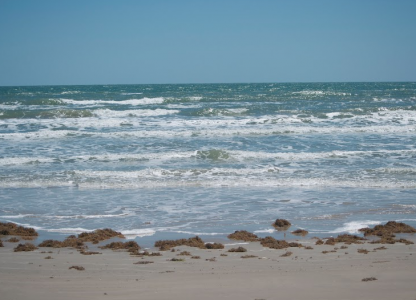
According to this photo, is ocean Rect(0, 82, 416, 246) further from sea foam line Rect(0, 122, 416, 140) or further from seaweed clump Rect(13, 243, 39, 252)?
seaweed clump Rect(13, 243, 39, 252)

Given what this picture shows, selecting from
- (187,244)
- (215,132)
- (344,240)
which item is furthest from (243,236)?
(215,132)

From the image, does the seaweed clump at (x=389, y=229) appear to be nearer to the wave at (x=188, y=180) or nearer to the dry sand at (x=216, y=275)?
the dry sand at (x=216, y=275)

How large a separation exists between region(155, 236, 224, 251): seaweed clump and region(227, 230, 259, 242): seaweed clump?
527 mm

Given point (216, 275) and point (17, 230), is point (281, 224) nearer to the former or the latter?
point (216, 275)

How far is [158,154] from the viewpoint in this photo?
1650 cm

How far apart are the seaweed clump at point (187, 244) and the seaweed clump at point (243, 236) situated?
20.8 inches

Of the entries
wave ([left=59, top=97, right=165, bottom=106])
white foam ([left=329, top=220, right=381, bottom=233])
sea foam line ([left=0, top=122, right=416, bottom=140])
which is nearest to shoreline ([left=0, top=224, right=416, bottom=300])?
white foam ([left=329, top=220, right=381, bottom=233])

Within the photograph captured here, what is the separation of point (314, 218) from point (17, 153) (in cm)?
1183

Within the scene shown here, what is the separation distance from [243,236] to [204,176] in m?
5.70

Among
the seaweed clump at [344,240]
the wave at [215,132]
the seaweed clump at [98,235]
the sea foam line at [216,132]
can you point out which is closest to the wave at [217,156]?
the wave at [215,132]

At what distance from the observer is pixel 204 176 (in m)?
13.3

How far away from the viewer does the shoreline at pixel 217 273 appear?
4.98m

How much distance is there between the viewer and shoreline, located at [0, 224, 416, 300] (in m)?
4.98

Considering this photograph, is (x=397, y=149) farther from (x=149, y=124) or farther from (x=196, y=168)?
(x=149, y=124)
